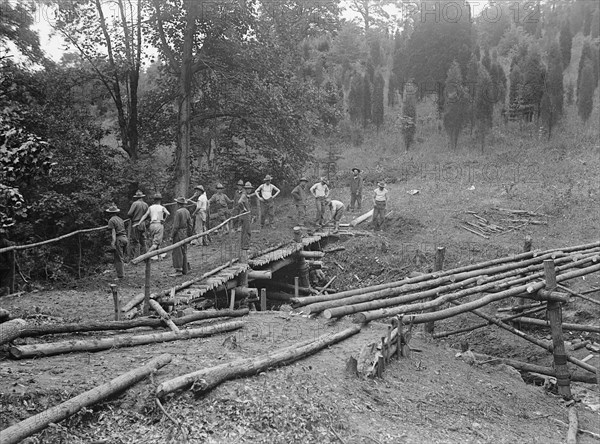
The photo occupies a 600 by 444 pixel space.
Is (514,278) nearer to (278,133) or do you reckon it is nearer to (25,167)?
(25,167)

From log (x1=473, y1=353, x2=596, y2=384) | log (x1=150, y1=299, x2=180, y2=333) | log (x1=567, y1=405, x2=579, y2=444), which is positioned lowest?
log (x1=473, y1=353, x2=596, y2=384)

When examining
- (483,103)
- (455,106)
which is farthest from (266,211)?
(483,103)

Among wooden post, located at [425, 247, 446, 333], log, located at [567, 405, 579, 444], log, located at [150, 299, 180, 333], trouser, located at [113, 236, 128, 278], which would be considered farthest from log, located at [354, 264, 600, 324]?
trouser, located at [113, 236, 128, 278]

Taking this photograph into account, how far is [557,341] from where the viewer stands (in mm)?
9750

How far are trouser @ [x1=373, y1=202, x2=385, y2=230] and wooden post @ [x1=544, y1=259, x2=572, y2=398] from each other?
9300 mm

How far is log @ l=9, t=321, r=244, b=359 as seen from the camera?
6.67 metres

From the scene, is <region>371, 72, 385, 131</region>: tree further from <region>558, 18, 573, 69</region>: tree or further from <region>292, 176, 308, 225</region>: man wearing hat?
<region>292, 176, 308, 225</region>: man wearing hat

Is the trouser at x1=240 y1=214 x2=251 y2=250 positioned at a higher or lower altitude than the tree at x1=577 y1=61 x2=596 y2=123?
→ lower

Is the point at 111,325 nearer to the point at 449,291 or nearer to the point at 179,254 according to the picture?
the point at 179,254

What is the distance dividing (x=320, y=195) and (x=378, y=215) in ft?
7.61

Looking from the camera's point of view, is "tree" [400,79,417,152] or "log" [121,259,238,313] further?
"tree" [400,79,417,152]

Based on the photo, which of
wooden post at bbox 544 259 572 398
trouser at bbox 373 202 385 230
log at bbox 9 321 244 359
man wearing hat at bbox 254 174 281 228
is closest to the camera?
log at bbox 9 321 244 359

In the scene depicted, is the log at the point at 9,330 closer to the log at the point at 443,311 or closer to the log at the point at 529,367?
the log at the point at 443,311

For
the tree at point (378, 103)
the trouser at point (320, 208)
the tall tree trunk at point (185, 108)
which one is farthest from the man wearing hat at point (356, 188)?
the tree at point (378, 103)
